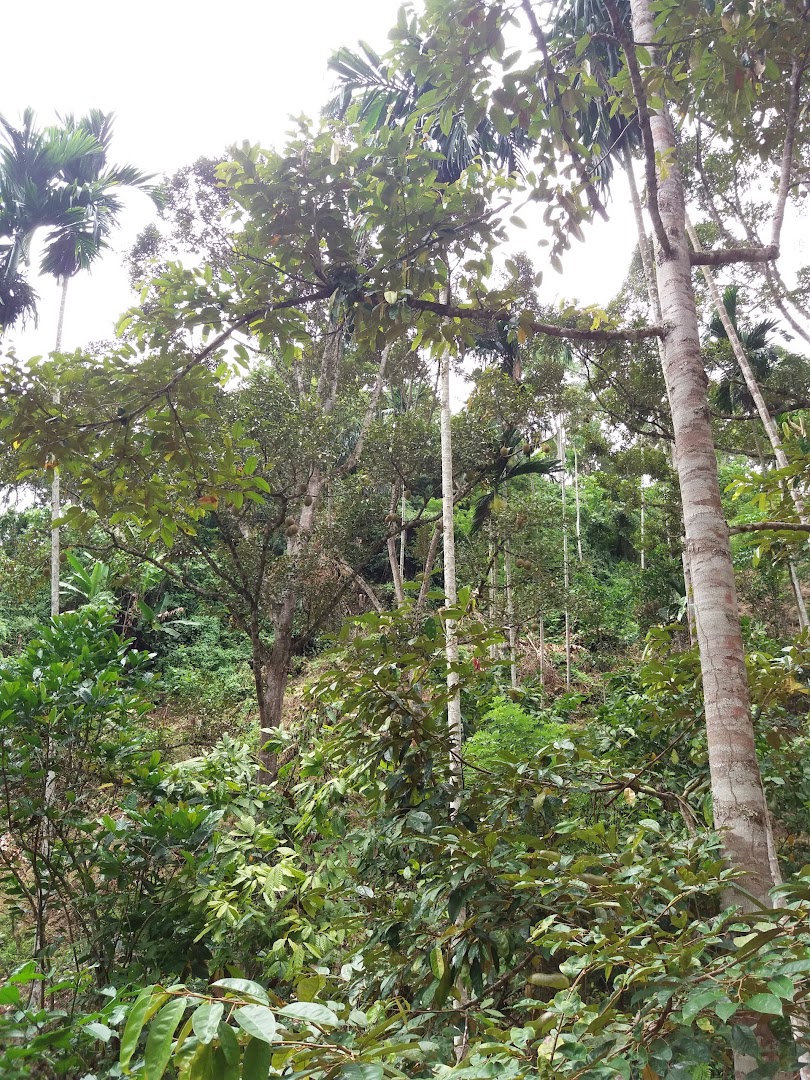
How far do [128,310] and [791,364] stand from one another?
962cm

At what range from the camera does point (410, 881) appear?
1.79m

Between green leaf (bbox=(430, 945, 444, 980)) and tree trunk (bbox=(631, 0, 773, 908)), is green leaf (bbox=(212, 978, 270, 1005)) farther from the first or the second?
tree trunk (bbox=(631, 0, 773, 908))

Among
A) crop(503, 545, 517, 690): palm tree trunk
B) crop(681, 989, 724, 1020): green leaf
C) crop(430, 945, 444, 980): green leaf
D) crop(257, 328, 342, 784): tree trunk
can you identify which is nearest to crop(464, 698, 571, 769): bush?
Answer: crop(257, 328, 342, 784): tree trunk

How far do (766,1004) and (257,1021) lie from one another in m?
0.51

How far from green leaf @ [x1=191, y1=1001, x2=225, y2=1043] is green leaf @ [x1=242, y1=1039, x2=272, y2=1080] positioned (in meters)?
0.04

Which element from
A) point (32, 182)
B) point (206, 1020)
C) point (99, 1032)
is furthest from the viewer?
point (32, 182)

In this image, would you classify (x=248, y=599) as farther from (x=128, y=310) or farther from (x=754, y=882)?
(x=754, y=882)

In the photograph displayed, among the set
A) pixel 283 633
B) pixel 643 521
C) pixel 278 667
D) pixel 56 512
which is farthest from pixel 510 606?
pixel 56 512

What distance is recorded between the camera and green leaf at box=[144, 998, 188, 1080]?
2.00 feet

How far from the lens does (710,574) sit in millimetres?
1367

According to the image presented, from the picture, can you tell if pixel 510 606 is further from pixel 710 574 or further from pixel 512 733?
pixel 710 574

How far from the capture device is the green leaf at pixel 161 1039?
61 cm

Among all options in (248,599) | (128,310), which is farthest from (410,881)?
(248,599)

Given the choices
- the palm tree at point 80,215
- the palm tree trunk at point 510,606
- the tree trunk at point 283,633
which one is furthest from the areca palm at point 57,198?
the palm tree trunk at point 510,606
